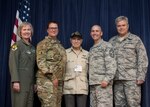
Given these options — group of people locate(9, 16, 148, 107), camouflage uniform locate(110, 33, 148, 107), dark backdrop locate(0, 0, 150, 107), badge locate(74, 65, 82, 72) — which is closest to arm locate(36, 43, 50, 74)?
group of people locate(9, 16, 148, 107)

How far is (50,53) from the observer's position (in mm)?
4016

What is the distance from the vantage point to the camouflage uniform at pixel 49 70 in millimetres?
Answer: 3869

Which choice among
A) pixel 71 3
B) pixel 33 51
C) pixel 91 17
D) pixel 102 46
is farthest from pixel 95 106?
pixel 71 3

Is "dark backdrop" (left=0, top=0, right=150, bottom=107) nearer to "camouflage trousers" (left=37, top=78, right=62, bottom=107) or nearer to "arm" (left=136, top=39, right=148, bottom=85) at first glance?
"arm" (left=136, top=39, right=148, bottom=85)

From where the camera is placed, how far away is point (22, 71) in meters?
3.91

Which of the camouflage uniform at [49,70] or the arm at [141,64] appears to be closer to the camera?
the camouflage uniform at [49,70]

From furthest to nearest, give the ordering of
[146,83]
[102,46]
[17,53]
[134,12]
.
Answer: [134,12] → [146,83] → [102,46] → [17,53]

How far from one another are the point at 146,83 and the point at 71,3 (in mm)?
1858

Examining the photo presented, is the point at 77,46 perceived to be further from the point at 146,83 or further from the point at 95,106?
the point at 146,83

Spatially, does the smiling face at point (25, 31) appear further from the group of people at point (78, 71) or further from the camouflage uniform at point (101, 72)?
the camouflage uniform at point (101, 72)

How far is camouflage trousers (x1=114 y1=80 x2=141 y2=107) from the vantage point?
4.04m

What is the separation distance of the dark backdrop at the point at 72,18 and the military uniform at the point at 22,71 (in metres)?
0.97

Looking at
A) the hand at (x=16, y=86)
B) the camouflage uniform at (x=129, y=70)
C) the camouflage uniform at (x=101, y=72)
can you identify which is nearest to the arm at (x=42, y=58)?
the hand at (x=16, y=86)

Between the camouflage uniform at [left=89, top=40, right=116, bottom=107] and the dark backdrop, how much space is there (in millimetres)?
652
